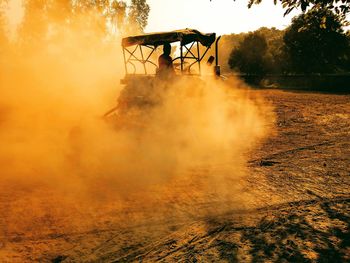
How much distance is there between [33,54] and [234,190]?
3972 centimetres

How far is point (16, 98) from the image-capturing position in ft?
48.2

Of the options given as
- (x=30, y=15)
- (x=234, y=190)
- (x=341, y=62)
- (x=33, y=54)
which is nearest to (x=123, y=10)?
(x=30, y=15)

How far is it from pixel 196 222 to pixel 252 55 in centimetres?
3906

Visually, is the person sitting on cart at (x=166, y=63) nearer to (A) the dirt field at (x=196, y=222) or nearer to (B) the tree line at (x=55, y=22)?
(A) the dirt field at (x=196, y=222)

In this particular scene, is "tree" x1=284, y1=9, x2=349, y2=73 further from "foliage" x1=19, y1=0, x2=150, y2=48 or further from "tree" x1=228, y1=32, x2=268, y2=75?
"foliage" x1=19, y1=0, x2=150, y2=48

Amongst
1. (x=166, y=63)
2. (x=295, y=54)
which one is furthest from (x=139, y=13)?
(x=166, y=63)

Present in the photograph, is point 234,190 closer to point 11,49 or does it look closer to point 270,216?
point 270,216

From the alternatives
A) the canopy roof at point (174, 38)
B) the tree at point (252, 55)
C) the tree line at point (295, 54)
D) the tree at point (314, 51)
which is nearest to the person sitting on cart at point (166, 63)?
the canopy roof at point (174, 38)

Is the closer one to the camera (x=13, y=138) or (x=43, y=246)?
(x=43, y=246)

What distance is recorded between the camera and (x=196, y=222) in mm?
3805

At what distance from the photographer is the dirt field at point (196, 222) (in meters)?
3.13

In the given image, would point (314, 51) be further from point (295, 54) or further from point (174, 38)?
point (174, 38)

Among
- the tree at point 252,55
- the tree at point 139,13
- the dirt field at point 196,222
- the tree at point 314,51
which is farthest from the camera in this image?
the tree at point 139,13

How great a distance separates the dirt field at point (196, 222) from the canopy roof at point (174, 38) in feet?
17.8
